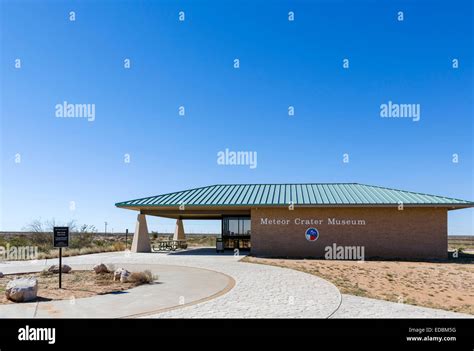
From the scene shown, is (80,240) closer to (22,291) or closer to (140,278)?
(140,278)

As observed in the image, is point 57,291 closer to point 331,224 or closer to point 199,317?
point 199,317

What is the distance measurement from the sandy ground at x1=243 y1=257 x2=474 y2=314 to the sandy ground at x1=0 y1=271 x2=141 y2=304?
277 inches

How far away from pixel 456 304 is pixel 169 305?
908cm

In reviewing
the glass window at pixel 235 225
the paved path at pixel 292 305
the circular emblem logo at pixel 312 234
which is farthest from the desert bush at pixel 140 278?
the glass window at pixel 235 225

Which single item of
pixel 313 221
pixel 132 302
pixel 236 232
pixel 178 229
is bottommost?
pixel 178 229

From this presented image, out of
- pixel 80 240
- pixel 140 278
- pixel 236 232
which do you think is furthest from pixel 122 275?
pixel 80 240

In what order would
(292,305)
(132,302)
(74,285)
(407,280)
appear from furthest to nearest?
(407,280) < (74,285) < (132,302) < (292,305)

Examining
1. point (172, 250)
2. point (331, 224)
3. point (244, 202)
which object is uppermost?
point (244, 202)

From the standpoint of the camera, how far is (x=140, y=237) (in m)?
23.4

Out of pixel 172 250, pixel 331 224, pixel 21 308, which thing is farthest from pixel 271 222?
pixel 21 308

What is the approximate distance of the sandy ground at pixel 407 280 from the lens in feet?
37.1

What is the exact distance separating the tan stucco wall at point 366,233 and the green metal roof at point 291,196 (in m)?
0.65

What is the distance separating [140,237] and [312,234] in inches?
431
